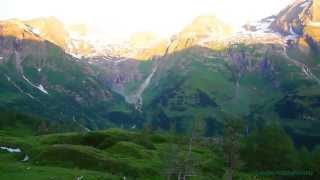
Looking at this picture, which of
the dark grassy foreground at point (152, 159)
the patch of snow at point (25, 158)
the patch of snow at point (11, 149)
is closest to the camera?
the dark grassy foreground at point (152, 159)

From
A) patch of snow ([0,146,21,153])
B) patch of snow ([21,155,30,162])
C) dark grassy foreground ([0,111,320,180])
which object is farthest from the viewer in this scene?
patch of snow ([0,146,21,153])

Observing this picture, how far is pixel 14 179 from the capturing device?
300 feet

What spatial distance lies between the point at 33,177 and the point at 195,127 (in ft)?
105

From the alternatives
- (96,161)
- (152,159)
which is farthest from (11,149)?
(152,159)

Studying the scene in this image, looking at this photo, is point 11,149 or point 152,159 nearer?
point 152,159

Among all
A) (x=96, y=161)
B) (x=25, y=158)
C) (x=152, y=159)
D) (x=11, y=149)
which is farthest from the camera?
(x=11, y=149)

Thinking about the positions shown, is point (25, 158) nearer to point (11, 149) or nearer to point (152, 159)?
point (11, 149)

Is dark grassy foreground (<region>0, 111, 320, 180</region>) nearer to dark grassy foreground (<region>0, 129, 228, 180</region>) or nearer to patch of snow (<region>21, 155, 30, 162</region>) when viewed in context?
dark grassy foreground (<region>0, 129, 228, 180</region>)

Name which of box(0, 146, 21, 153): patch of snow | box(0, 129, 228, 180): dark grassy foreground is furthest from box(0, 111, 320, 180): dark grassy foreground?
box(0, 146, 21, 153): patch of snow

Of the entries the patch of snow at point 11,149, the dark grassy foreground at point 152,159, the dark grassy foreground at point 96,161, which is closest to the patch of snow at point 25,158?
the dark grassy foreground at point 152,159

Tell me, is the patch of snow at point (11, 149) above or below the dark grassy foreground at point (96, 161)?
above

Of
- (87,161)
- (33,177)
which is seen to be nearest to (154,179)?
(87,161)

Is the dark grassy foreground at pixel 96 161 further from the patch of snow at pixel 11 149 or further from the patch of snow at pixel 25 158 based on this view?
the patch of snow at pixel 11 149

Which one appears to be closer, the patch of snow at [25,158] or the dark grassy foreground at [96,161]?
the dark grassy foreground at [96,161]
